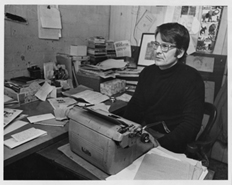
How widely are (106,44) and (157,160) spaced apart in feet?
5.24

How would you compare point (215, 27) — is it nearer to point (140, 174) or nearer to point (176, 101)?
point (176, 101)

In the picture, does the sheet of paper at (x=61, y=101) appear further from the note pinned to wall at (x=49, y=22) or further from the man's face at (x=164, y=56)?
the man's face at (x=164, y=56)

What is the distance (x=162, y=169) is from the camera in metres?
0.81

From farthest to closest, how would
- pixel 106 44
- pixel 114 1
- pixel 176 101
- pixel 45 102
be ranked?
pixel 106 44 < pixel 45 102 < pixel 176 101 < pixel 114 1

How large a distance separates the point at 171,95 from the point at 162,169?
1.99ft

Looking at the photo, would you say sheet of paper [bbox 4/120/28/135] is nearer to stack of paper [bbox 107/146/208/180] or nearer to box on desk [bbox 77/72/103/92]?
stack of paper [bbox 107/146/208/180]

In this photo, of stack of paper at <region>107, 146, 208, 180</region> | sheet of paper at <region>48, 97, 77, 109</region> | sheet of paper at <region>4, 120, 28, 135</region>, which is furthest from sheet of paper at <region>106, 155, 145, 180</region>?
sheet of paper at <region>48, 97, 77, 109</region>

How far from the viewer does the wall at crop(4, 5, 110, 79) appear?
1.46 metres

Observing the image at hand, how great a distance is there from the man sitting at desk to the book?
0.73 m

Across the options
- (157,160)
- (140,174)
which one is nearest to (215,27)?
(157,160)

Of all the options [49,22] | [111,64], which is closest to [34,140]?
[49,22]

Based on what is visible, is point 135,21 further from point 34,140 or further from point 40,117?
point 34,140

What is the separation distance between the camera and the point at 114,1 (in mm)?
975

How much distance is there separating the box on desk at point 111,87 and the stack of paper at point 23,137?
0.82 meters
